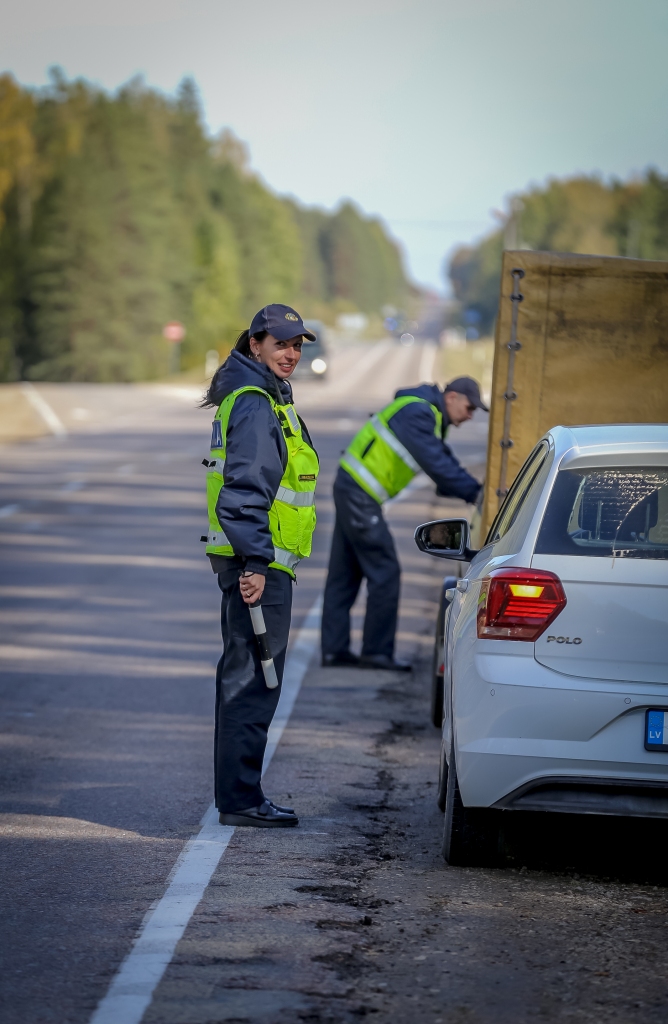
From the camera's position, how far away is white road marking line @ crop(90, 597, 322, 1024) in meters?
3.93

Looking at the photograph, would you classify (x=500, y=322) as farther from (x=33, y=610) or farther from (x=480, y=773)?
(x=33, y=610)

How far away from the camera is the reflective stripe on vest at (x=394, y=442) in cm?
920

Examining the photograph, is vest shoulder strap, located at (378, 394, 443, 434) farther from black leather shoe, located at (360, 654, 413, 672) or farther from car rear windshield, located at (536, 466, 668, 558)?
car rear windshield, located at (536, 466, 668, 558)

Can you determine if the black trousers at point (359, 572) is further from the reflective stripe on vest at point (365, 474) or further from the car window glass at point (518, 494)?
the car window glass at point (518, 494)

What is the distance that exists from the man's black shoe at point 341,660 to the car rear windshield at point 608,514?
188 inches

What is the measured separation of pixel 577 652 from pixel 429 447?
4213 millimetres

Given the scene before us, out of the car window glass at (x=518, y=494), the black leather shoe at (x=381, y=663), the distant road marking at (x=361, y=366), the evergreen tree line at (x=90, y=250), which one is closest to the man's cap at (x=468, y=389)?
the black leather shoe at (x=381, y=663)

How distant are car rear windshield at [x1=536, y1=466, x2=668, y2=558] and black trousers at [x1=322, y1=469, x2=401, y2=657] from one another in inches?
A: 173

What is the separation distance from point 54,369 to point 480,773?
85.7 meters

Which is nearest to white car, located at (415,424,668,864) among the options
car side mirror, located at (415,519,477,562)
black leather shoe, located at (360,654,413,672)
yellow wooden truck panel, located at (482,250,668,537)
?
car side mirror, located at (415,519,477,562)

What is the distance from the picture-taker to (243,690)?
5.79m

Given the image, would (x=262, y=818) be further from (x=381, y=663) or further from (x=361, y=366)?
(x=361, y=366)

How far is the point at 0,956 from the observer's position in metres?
4.31

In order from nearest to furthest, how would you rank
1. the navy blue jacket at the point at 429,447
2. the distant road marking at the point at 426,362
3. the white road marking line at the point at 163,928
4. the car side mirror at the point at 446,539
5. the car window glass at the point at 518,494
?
the white road marking line at the point at 163,928 < the car window glass at the point at 518,494 < the car side mirror at the point at 446,539 < the navy blue jacket at the point at 429,447 < the distant road marking at the point at 426,362
